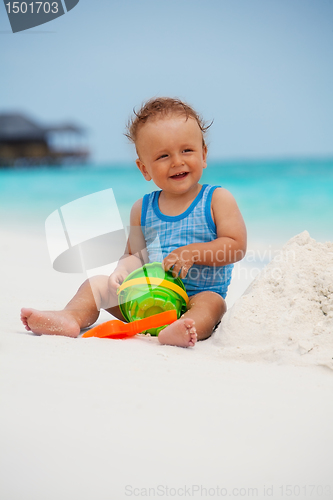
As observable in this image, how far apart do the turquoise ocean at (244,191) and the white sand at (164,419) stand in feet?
6.56

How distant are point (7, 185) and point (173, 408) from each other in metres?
9.54

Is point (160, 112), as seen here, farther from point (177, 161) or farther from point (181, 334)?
point (181, 334)

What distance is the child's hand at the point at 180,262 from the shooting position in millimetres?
1712

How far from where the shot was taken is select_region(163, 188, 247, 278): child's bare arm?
173cm

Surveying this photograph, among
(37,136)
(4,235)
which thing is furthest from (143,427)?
(37,136)

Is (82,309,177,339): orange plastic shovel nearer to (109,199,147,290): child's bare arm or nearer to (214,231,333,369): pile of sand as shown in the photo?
(214,231,333,369): pile of sand

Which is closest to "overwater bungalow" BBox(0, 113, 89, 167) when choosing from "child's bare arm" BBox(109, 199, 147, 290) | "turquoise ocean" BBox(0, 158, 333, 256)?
"turquoise ocean" BBox(0, 158, 333, 256)

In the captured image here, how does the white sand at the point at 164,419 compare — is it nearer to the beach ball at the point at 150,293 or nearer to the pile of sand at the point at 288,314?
the pile of sand at the point at 288,314

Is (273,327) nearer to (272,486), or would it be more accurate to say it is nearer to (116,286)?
(116,286)

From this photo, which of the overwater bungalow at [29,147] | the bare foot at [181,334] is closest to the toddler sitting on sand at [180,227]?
the bare foot at [181,334]

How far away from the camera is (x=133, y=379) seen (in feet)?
3.45

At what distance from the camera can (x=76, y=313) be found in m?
1.72

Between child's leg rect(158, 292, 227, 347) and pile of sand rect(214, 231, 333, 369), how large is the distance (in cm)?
8

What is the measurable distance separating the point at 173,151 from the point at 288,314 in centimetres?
80
